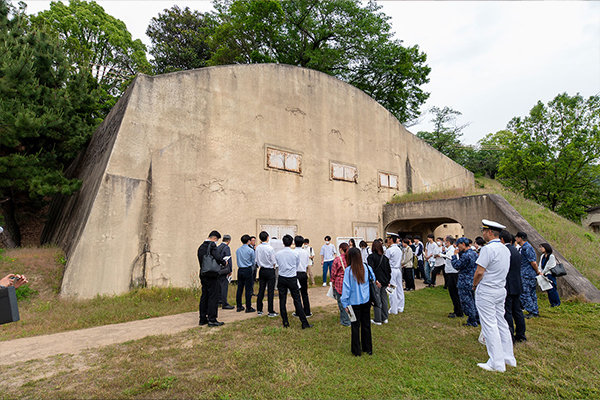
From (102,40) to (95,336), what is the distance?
22.8 metres

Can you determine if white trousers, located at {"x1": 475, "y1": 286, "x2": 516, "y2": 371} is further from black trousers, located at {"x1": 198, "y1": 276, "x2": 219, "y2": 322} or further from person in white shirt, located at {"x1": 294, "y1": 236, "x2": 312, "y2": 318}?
black trousers, located at {"x1": 198, "y1": 276, "x2": 219, "y2": 322}

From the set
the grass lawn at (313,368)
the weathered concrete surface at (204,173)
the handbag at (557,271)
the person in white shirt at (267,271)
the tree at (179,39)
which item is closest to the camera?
the grass lawn at (313,368)

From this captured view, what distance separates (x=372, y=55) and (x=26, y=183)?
23.4 meters

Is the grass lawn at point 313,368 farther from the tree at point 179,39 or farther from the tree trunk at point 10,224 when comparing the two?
the tree at point 179,39

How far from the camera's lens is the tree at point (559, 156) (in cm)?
2119

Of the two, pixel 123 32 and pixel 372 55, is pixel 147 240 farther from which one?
pixel 372 55

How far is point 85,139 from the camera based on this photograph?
11.8 m

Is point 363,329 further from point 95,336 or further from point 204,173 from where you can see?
point 204,173

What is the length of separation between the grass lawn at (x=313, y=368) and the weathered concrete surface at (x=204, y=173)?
407 centimetres

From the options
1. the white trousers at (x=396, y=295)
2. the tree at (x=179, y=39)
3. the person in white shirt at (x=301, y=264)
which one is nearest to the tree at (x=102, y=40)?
the tree at (x=179, y=39)

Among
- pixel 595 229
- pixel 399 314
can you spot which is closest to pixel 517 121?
pixel 595 229

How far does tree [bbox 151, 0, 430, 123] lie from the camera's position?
22.0 m

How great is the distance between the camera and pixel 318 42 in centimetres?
2375

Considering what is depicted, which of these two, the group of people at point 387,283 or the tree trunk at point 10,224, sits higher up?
the tree trunk at point 10,224
